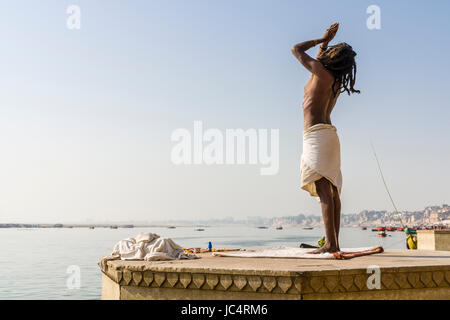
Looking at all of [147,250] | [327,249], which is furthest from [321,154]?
[147,250]

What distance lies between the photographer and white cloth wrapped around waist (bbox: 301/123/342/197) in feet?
29.6

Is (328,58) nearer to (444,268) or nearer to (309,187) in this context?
(309,187)

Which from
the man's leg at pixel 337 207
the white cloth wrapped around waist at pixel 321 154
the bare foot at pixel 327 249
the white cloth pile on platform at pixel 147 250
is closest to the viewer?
the white cloth pile on platform at pixel 147 250

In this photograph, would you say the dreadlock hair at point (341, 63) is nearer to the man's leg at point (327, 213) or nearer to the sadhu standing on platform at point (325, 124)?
the sadhu standing on platform at point (325, 124)

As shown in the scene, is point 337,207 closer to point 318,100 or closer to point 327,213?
point 327,213

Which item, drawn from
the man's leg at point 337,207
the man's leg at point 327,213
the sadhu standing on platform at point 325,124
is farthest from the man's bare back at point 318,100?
the man's leg at point 337,207

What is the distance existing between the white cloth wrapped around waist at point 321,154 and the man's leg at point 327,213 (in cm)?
13

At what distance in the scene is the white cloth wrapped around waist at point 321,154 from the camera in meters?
9.02

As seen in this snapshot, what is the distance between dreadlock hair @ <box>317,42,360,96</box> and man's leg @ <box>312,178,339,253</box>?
1.82 m

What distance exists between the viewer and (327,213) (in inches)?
353

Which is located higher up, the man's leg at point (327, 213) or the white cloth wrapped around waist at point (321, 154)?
the white cloth wrapped around waist at point (321, 154)

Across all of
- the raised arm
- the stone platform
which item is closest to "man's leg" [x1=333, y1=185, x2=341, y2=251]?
the raised arm

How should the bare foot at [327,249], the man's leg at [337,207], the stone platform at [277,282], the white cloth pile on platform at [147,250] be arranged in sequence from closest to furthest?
the stone platform at [277,282], the white cloth pile on platform at [147,250], the bare foot at [327,249], the man's leg at [337,207]
